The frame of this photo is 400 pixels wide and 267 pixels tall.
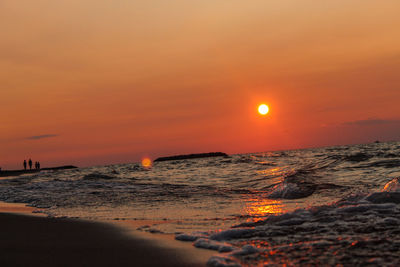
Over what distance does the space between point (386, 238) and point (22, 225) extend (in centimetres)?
625

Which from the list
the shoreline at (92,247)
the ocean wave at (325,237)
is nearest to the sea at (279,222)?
the ocean wave at (325,237)

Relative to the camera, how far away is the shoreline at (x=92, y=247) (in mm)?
4293

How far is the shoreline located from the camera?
429 centimetres

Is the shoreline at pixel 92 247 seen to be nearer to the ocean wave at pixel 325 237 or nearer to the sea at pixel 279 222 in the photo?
the sea at pixel 279 222

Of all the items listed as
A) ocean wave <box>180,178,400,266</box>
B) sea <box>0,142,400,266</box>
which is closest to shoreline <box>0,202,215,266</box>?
sea <box>0,142,400,266</box>

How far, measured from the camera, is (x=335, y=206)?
7.06 m

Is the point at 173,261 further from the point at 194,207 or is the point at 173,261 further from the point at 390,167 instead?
Result: the point at 390,167

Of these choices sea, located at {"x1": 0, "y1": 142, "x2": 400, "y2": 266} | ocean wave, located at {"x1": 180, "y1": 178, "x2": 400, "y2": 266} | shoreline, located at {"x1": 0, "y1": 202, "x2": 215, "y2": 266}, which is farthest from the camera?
shoreline, located at {"x1": 0, "y1": 202, "x2": 215, "y2": 266}

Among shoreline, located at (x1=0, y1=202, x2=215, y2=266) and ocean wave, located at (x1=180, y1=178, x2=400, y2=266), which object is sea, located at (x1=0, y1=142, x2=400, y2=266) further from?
shoreline, located at (x1=0, y1=202, x2=215, y2=266)

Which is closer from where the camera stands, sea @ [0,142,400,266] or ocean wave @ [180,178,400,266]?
ocean wave @ [180,178,400,266]

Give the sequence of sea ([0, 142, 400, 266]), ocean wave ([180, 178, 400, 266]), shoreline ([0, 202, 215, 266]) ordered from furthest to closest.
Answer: shoreline ([0, 202, 215, 266]) < sea ([0, 142, 400, 266]) < ocean wave ([180, 178, 400, 266])

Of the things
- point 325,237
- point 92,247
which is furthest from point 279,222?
point 92,247

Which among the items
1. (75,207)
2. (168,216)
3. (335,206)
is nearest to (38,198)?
(75,207)

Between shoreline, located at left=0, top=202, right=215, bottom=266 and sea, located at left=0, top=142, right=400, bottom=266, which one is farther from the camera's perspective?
shoreline, located at left=0, top=202, right=215, bottom=266
